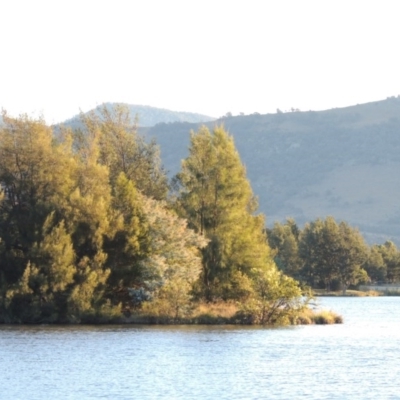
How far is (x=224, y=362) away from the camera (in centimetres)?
4894

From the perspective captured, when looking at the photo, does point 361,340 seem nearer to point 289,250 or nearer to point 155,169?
point 155,169

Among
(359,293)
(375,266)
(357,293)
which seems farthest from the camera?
(375,266)

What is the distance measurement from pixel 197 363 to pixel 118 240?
24.3 metres

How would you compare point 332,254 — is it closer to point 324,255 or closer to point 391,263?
point 324,255

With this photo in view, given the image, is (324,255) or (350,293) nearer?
(324,255)

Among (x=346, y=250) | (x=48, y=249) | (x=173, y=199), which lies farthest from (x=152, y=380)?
(x=346, y=250)

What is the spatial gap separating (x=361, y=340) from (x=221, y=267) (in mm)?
15028

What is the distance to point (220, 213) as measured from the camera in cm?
7538

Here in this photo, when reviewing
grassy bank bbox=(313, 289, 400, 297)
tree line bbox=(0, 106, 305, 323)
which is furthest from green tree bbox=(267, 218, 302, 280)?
tree line bbox=(0, 106, 305, 323)

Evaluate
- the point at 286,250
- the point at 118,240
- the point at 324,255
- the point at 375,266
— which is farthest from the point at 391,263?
the point at 118,240

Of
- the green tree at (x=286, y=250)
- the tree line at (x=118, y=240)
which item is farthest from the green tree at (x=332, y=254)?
the tree line at (x=118, y=240)

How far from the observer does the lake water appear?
3919cm

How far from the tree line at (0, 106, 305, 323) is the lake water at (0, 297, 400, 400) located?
269cm

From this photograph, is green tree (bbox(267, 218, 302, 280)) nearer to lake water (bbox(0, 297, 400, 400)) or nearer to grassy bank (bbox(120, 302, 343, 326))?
grassy bank (bbox(120, 302, 343, 326))
